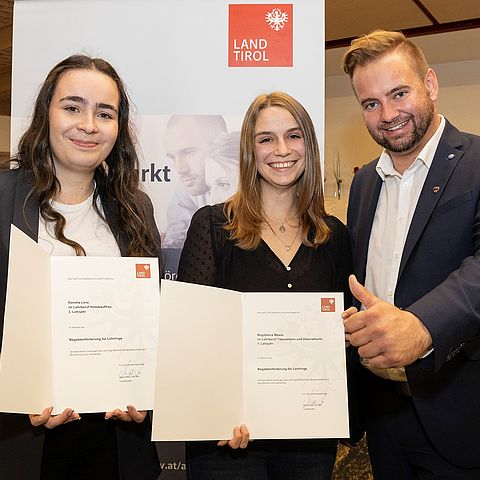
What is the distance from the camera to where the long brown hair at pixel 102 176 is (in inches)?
78.8

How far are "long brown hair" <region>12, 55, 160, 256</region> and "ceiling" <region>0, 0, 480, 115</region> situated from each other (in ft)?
8.66

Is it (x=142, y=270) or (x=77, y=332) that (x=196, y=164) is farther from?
(x=77, y=332)

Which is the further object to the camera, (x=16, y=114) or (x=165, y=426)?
(x=16, y=114)

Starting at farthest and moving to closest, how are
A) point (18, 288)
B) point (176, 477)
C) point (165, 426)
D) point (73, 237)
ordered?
1. point (176, 477)
2. point (73, 237)
3. point (165, 426)
4. point (18, 288)

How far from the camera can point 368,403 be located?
2.29 meters

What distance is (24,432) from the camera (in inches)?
74.6

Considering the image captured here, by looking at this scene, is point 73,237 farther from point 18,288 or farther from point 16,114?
point 16,114

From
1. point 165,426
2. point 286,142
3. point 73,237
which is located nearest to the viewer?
point 165,426

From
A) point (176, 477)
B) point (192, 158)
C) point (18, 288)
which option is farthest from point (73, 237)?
point (176, 477)

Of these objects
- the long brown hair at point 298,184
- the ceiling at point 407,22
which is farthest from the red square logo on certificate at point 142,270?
the ceiling at point 407,22

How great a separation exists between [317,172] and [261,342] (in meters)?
0.75

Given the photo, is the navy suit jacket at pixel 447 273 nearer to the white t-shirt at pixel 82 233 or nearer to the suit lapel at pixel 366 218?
the suit lapel at pixel 366 218

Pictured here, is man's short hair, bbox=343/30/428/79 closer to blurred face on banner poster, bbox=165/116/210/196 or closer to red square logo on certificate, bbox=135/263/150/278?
blurred face on banner poster, bbox=165/116/210/196
